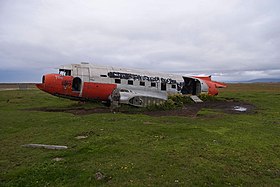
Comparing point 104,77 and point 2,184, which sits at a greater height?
point 104,77

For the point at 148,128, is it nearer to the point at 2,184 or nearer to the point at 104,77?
the point at 2,184

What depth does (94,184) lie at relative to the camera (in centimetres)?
821

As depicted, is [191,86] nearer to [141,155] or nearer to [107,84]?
[107,84]

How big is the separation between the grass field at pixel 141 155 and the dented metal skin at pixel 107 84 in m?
7.02

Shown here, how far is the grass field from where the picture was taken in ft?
28.5

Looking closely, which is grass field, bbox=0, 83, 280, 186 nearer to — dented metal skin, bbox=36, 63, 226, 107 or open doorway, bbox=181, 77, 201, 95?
dented metal skin, bbox=36, 63, 226, 107

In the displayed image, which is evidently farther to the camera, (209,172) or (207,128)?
(207,128)

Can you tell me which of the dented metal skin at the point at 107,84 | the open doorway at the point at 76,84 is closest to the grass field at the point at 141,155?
the dented metal skin at the point at 107,84

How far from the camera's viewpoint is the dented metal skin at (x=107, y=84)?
2430 cm

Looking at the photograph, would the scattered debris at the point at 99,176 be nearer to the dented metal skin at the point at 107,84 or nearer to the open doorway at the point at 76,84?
the dented metal skin at the point at 107,84

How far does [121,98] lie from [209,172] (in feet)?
53.9

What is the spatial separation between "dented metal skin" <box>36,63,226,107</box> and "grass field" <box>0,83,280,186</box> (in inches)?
276

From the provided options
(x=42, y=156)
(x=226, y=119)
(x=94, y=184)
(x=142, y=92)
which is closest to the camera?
(x=94, y=184)

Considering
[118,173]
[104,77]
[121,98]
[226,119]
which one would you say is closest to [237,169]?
[118,173]
